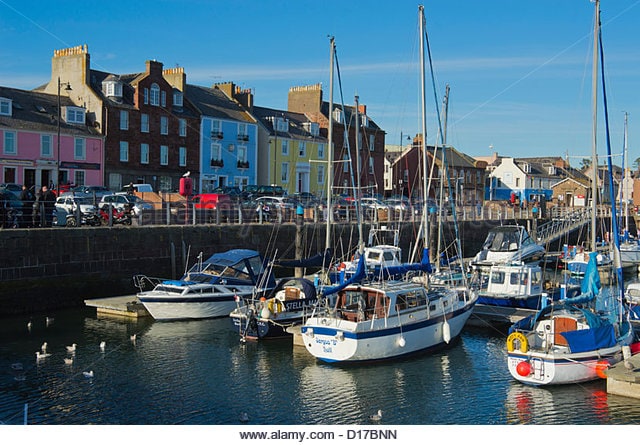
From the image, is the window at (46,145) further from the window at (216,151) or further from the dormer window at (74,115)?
the window at (216,151)

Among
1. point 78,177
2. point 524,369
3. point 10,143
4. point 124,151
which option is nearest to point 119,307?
point 524,369

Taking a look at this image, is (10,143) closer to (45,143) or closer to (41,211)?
(45,143)

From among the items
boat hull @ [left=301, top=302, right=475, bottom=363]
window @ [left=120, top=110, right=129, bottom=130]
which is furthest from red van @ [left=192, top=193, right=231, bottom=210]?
boat hull @ [left=301, top=302, right=475, bottom=363]

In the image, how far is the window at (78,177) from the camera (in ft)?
159

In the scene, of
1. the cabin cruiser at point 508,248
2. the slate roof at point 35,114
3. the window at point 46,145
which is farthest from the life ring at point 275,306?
the window at point 46,145

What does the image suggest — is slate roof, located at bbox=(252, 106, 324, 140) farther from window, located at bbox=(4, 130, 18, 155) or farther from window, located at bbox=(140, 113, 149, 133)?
window, located at bbox=(4, 130, 18, 155)

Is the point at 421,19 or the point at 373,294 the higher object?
the point at 421,19

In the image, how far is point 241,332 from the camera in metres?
22.1

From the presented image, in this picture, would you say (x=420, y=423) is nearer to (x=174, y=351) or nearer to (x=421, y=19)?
(x=174, y=351)

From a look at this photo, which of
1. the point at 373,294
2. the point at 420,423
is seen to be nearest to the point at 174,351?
the point at 373,294

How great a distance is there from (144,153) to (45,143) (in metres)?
7.38

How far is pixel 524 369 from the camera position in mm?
17297

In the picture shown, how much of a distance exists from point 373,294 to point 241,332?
4552mm

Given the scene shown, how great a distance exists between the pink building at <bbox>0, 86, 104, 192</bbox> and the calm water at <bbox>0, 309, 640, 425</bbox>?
25.9 metres
